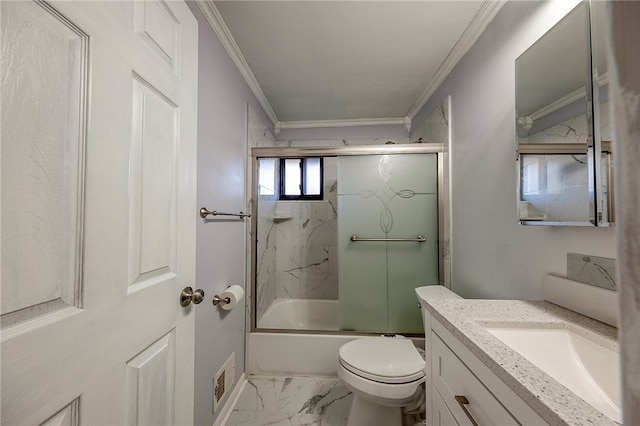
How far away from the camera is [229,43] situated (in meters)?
1.55

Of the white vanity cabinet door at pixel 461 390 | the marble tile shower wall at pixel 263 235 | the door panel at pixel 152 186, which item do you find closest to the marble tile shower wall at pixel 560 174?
the white vanity cabinet door at pixel 461 390

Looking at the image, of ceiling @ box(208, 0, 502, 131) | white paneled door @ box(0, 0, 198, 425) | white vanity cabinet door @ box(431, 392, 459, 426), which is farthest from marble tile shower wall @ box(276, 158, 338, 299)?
white paneled door @ box(0, 0, 198, 425)

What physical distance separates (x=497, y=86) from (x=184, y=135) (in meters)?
1.35

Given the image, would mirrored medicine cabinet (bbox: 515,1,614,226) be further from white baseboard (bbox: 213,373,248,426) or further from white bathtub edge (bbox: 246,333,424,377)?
white baseboard (bbox: 213,373,248,426)

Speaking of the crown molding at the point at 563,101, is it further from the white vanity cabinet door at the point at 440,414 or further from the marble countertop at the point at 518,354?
the white vanity cabinet door at the point at 440,414

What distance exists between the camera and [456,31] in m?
1.49

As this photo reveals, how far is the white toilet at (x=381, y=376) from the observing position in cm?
131

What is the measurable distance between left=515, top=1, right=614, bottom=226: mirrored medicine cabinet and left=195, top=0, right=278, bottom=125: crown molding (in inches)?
54.4

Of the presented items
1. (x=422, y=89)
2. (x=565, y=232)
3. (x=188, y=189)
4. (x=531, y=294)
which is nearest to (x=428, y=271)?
(x=531, y=294)

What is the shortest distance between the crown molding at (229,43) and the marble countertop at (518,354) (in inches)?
62.7

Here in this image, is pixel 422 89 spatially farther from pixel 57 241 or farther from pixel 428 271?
pixel 57 241

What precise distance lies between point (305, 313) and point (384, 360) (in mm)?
1363

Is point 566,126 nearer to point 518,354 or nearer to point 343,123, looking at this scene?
point 518,354

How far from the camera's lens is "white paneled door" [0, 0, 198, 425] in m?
0.43
